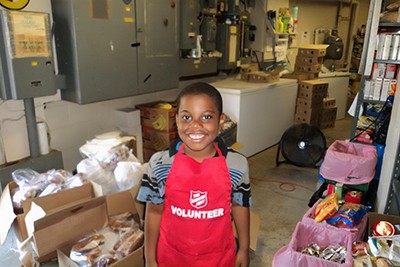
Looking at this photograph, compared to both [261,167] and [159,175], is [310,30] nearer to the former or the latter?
[261,167]

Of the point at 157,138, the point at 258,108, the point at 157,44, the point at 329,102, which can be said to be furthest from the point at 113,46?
the point at 329,102

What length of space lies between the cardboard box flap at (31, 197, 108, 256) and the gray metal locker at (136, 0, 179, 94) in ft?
4.77

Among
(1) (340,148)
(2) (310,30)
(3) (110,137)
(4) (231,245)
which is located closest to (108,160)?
(3) (110,137)

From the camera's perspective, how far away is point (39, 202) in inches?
83.2

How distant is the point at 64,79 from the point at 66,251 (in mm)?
1474

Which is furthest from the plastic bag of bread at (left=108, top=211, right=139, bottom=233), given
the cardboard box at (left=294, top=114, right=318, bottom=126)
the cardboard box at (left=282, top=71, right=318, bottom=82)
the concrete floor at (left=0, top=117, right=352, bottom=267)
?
the cardboard box at (left=282, top=71, right=318, bottom=82)

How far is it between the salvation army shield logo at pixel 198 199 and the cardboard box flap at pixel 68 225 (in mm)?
1088

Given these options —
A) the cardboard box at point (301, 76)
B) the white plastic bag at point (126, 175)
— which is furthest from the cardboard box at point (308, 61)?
the white plastic bag at point (126, 175)

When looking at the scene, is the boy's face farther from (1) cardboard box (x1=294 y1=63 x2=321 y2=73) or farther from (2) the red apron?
(1) cardboard box (x1=294 y1=63 x2=321 y2=73)

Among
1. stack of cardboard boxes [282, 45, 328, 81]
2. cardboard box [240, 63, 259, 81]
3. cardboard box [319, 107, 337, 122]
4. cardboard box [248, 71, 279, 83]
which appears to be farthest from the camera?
cardboard box [319, 107, 337, 122]

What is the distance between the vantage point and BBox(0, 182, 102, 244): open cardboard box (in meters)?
2.12

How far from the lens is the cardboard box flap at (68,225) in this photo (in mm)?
1922

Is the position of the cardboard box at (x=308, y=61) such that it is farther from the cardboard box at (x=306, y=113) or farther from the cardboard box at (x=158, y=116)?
the cardboard box at (x=158, y=116)

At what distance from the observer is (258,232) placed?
2598 mm
